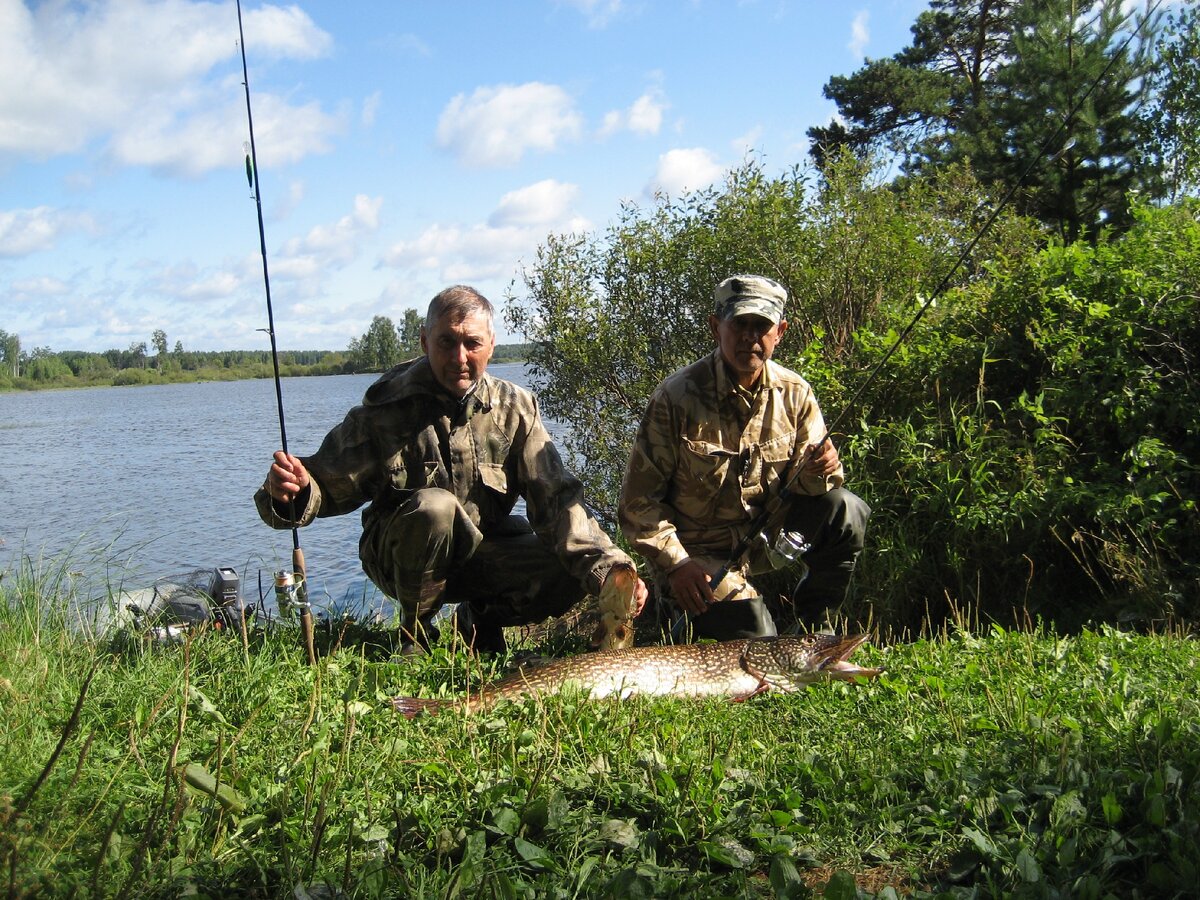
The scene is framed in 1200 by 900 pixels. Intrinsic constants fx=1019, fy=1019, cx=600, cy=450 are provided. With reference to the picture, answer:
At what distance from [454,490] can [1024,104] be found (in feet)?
44.1

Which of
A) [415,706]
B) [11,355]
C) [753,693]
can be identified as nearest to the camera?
[415,706]

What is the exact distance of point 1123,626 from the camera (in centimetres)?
608

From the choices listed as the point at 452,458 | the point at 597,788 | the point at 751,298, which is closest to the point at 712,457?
the point at 751,298

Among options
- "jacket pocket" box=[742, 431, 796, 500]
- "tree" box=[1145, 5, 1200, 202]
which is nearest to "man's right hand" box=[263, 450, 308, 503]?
"jacket pocket" box=[742, 431, 796, 500]

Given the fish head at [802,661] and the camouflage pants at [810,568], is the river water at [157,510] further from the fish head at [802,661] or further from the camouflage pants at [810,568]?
the fish head at [802,661]

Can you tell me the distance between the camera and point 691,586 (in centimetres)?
506

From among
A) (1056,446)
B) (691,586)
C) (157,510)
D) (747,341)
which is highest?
(747,341)

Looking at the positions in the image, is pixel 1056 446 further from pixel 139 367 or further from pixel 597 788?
pixel 139 367

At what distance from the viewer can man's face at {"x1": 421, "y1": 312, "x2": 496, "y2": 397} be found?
4.98 metres

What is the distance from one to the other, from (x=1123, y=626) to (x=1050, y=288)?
8.04 feet

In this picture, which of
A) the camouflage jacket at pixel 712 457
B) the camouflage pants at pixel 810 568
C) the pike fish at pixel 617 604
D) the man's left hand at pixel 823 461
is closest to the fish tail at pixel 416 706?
the pike fish at pixel 617 604

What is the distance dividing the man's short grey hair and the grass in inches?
69.1

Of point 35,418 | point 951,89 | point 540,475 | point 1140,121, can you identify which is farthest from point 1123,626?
point 35,418

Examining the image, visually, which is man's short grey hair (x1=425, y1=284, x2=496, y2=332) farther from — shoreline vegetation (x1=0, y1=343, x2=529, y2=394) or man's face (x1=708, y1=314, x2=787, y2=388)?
shoreline vegetation (x1=0, y1=343, x2=529, y2=394)
